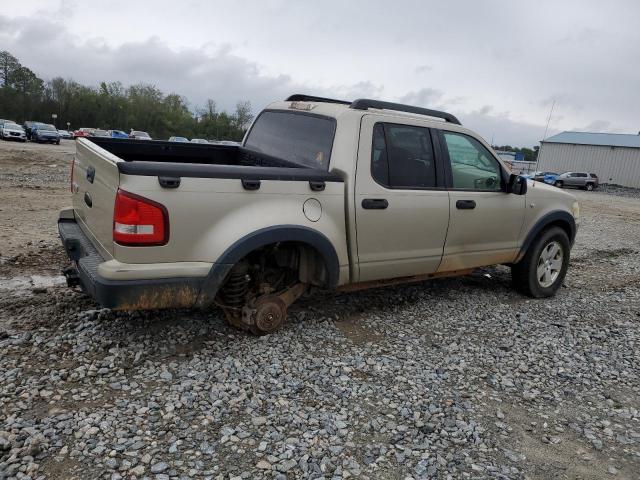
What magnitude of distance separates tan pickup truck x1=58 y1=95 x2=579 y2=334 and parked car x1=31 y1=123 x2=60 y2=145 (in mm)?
39595

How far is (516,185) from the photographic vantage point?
5.34 metres

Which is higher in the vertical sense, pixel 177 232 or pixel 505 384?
pixel 177 232

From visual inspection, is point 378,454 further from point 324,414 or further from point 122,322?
point 122,322

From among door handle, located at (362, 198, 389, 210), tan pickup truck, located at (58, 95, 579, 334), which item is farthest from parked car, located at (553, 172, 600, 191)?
door handle, located at (362, 198, 389, 210)

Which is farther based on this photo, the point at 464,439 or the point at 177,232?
the point at 177,232

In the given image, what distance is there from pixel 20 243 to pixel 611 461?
691 cm

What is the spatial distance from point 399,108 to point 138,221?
2770 millimetres

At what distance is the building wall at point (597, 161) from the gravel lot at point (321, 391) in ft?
154

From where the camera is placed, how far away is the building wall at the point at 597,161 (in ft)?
148

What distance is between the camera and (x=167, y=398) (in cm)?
327

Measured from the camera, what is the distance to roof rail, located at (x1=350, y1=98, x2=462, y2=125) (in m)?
4.54

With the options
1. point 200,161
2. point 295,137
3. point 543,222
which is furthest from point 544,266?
point 200,161

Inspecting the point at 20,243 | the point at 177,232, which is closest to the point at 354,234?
the point at 177,232

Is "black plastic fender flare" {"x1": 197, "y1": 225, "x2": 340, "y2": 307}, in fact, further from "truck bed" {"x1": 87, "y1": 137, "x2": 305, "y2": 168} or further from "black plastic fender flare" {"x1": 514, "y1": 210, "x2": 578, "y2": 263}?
"black plastic fender flare" {"x1": 514, "y1": 210, "x2": 578, "y2": 263}
